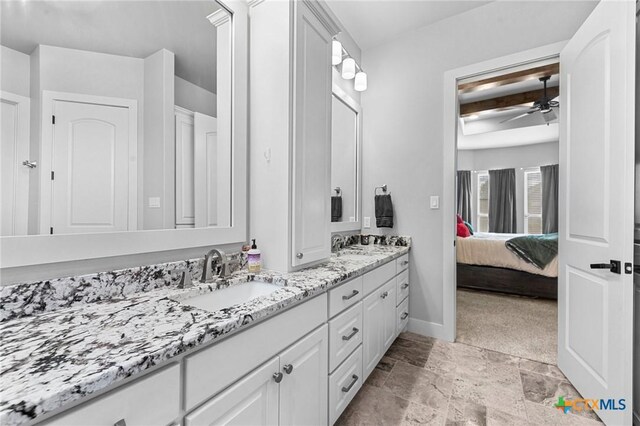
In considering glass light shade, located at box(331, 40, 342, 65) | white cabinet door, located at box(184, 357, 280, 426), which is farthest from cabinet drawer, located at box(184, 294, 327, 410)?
glass light shade, located at box(331, 40, 342, 65)

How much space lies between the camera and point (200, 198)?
4.55 feet

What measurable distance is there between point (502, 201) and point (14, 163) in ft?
26.0

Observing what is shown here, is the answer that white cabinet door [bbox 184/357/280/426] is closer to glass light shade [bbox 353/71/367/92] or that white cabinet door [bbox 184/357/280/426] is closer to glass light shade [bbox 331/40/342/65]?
glass light shade [bbox 331/40/342/65]

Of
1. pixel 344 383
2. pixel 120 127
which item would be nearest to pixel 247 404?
pixel 344 383

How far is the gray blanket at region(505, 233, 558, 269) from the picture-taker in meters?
3.47

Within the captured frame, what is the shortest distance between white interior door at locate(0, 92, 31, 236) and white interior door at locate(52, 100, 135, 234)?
0.22 ft

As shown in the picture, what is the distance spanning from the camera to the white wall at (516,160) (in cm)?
630

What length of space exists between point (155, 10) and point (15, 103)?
693 millimetres

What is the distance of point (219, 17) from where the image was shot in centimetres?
146

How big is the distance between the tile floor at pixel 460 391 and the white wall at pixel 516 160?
5758 millimetres

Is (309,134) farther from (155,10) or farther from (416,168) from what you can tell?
(416,168)

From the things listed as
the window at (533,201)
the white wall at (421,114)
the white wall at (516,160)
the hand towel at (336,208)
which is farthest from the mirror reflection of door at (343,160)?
the window at (533,201)

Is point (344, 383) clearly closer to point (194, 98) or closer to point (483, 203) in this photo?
point (194, 98)

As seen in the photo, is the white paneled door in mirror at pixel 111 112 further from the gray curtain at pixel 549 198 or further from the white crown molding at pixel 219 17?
the gray curtain at pixel 549 198
